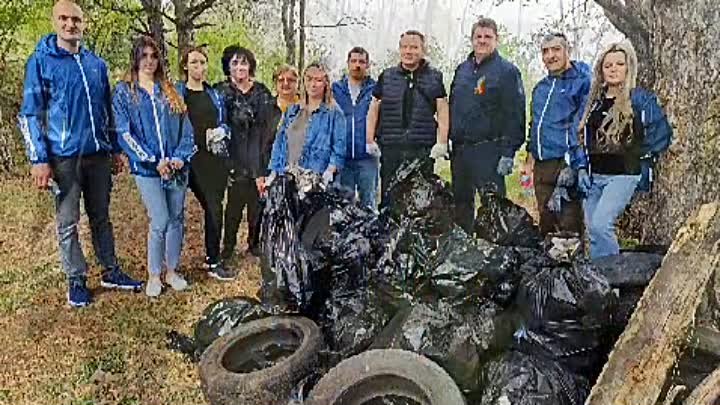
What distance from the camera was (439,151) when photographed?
5.12 m

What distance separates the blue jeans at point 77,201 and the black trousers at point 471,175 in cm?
251

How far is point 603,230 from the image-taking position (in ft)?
14.8

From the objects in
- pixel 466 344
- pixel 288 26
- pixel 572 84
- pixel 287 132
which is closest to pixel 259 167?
pixel 287 132

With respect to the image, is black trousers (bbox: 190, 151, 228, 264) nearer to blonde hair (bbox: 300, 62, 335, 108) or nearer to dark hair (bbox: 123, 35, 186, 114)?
dark hair (bbox: 123, 35, 186, 114)

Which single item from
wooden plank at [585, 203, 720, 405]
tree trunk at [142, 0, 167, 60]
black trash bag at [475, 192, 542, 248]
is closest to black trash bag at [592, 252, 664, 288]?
black trash bag at [475, 192, 542, 248]

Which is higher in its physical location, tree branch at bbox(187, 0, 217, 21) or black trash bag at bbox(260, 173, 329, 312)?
tree branch at bbox(187, 0, 217, 21)

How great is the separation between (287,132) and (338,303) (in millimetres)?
1606

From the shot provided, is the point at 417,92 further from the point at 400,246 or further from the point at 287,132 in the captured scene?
the point at 400,246

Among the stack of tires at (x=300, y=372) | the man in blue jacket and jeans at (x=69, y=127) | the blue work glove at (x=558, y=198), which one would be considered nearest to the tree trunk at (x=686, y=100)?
the blue work glove at (x=558, y=198)

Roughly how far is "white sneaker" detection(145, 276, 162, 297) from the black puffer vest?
2006 millimetres

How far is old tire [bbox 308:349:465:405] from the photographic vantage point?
3090 mm

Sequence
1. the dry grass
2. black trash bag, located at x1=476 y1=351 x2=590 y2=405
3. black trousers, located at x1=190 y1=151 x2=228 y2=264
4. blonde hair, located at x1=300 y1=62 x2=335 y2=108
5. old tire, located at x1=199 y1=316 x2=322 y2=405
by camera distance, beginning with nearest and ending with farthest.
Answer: black trash bag, located at x1=476 y1=351 x2=590 y2=405 → old tire, located at x1=199 y1=316 x2=322 y2=405 → the dry grass → blonde hair, located at x1=300 y1=62 x2=335 y2=108 → black trousers, located at x1=190 y1=151 x2=228 y2=264

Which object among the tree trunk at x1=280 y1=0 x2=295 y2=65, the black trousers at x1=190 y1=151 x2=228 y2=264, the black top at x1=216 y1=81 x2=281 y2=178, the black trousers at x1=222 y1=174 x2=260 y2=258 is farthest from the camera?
the tree trunk at x1=280 y1=0 x2=295 y2=65

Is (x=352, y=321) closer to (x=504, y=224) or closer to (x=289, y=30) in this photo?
(x=504, y=224)
